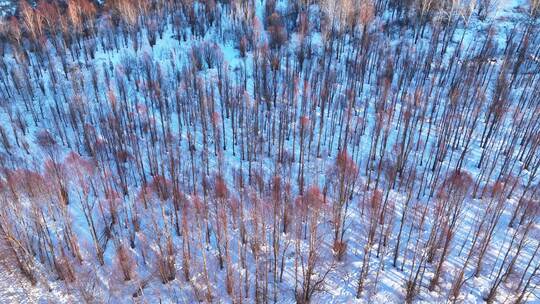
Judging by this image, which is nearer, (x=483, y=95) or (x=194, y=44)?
(x=483, y=95)

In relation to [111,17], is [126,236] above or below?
below

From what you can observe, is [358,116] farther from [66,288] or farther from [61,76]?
[61,76]

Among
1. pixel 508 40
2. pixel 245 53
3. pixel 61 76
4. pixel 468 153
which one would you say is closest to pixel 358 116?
pixel 468 153

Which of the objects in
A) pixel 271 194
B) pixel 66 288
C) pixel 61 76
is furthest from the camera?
pixel 61 76

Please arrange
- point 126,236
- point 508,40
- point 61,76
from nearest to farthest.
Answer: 1. point 126,236
2. point 508,40
3. point 61,76

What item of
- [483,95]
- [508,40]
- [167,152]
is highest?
[508,40]

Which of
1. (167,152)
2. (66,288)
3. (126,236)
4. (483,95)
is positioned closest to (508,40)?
(483,95)

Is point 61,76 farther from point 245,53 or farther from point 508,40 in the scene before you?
point 508,40
